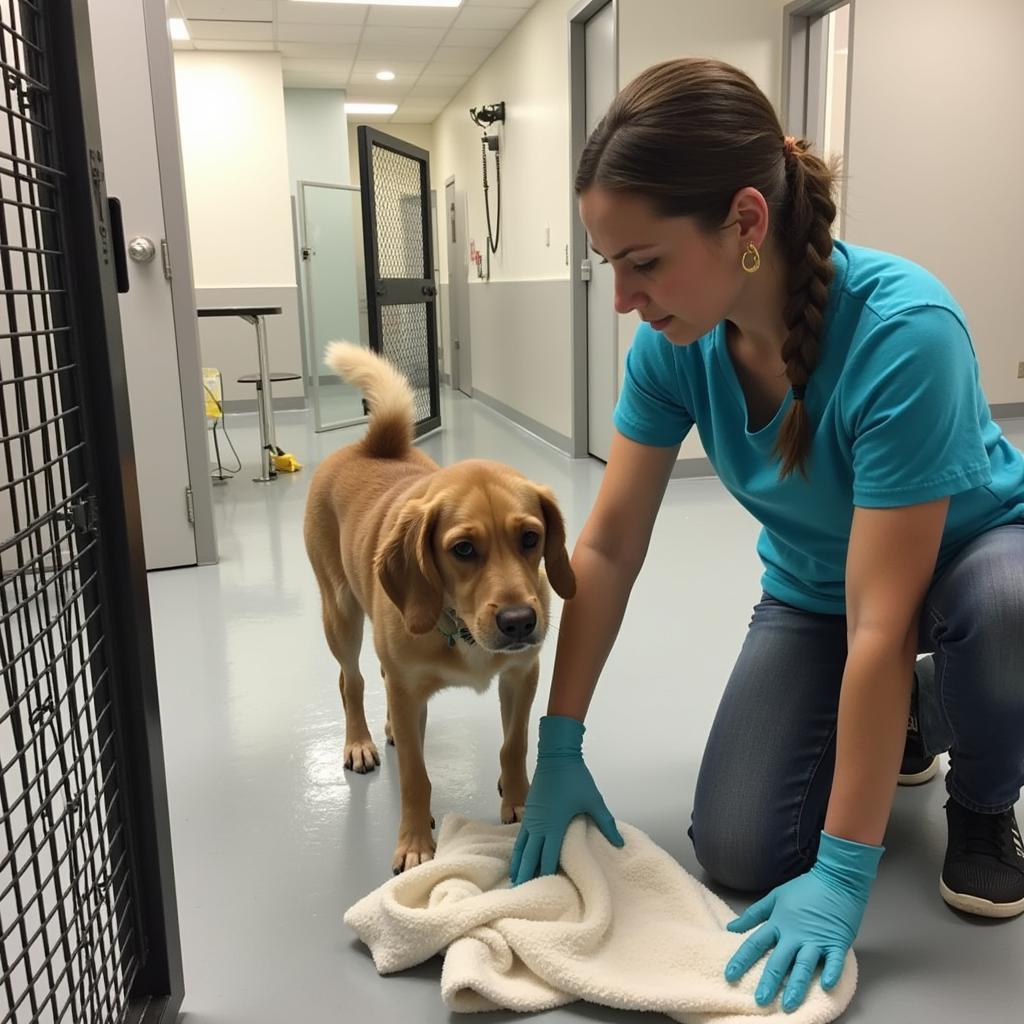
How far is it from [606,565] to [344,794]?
66cm

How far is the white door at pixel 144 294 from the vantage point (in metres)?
2.84

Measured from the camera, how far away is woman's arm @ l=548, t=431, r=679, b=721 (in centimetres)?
147

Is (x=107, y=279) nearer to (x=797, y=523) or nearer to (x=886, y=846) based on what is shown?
(x=797, y=523)

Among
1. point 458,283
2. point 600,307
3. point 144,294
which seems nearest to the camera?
point 144,294

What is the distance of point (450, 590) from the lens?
139 centimetres

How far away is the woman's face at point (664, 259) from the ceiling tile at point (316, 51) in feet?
23.0

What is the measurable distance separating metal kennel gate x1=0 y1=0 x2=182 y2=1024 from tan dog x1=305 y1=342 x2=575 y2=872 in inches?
16.6

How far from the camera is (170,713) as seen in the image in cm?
209

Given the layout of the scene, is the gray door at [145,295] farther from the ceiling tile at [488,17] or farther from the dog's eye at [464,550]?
the ceiling tile at [488,17]

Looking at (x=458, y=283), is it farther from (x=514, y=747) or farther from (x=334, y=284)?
(x=514, y=747)

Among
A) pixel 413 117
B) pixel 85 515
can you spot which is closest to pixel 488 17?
pixel 413 117

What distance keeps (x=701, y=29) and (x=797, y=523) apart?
360cm

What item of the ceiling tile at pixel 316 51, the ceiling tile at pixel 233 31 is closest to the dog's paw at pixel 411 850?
the ceiling tile at pixel 233 31

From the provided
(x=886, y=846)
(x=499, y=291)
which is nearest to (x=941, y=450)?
(x=886, y=846)
